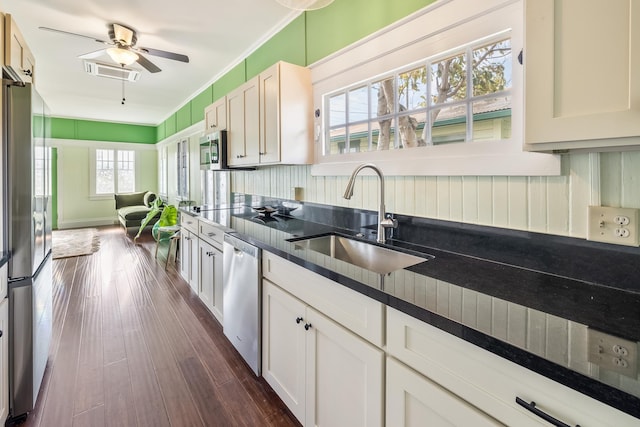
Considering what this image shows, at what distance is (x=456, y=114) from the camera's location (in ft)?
5.07

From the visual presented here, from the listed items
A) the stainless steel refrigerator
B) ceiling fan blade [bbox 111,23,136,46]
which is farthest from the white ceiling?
the stainless steel refrigerator

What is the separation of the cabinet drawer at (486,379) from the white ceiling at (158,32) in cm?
264

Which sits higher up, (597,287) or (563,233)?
(563,233)

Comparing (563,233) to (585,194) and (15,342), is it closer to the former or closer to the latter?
(585,194)

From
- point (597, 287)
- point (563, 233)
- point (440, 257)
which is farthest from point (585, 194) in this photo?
point (440, 257)

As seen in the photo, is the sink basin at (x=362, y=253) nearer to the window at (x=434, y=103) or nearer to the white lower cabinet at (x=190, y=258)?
the window at (x=434, y=103)

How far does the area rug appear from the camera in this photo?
16.8 ft

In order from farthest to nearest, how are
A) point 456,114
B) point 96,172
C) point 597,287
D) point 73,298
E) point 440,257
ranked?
point 96,172
point 73,298
point 456,114
point 440,257
point 597,287

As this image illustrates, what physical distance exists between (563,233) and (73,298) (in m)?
4.02

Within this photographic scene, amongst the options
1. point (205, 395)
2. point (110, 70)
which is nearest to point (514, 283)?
point (205, 395)

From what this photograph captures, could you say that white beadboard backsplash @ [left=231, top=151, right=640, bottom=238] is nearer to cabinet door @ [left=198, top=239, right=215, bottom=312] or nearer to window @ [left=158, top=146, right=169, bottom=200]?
cabinet door @ [left=198, top=239, right=215, bottom=312]

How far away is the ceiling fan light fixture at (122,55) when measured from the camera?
3.00 meters

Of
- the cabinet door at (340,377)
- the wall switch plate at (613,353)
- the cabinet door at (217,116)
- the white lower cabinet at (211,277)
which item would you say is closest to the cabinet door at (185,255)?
the white lower cabinet at (211,277)

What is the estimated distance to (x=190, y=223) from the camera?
3.21m
